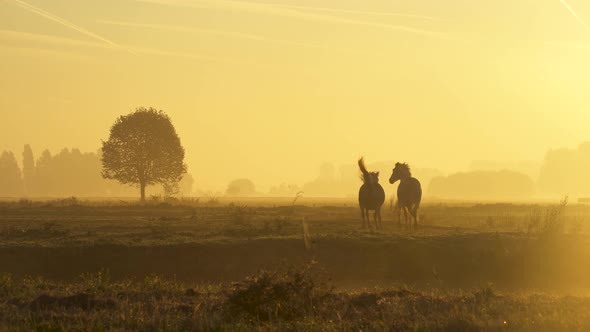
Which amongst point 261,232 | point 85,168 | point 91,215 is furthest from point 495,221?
point 85,168

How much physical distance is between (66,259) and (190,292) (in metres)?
9.03

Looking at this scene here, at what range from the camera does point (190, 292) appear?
50.8 feet

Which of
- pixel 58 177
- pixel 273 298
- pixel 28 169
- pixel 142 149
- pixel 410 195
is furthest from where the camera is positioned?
pixel 28 169

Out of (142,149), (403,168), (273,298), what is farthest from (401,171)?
(142,149)

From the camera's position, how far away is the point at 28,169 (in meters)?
173

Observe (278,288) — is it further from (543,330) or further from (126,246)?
(126,246)

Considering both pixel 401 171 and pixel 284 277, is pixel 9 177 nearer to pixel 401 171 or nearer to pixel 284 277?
pixel 401 171

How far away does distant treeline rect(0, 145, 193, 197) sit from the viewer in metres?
158

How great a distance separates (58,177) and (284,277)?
15495cm

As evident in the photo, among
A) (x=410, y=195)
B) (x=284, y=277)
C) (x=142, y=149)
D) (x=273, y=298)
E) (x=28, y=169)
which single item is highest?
(x=28, y=169)

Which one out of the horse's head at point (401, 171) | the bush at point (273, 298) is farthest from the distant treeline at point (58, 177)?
the bush at point (273, 298)

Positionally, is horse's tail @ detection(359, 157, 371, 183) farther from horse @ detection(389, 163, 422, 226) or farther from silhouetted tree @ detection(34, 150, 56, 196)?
silhouetted tree @ detection(34, 150, 56, 196)

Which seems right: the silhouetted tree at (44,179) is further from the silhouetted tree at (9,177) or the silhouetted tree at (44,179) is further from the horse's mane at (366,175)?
the horse's mane at (366,175)

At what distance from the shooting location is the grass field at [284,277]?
499 inches
